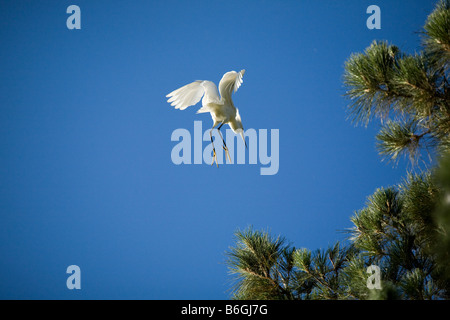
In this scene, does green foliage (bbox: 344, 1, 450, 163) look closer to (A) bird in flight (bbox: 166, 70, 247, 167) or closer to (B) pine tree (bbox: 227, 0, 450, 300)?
(B) pine tree (bbox: 227, 0, 450, 300)

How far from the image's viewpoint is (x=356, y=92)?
228 centimetres

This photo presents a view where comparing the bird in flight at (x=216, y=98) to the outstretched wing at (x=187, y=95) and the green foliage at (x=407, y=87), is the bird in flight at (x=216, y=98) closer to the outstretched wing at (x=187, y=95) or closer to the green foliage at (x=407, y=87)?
the outstretched wing at (x=187, y=95)

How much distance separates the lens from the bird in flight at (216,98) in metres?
2.46

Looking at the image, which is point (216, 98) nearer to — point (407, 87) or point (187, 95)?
point (187, 95)

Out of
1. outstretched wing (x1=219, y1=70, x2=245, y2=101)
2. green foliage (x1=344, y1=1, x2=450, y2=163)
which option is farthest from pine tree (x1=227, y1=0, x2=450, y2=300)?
outstretched wing (x1=219, y1=70, x2=245, y2=101)

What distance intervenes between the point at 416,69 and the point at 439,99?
0.20 m

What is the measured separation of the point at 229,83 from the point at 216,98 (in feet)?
0.64

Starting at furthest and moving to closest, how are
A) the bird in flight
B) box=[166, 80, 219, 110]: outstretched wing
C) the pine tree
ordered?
box=[166, 80, 219, 110]: outstretched wing → the bird in flight → the pine tree

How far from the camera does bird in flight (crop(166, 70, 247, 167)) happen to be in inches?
96.7

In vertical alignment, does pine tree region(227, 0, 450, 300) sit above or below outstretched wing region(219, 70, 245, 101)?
below

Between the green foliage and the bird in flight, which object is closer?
the green foliage
